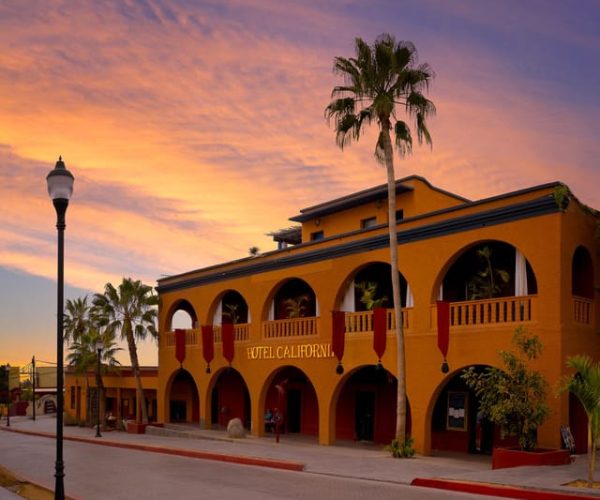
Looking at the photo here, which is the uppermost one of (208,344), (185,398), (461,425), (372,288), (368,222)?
(368,222)

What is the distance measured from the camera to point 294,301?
33688mm

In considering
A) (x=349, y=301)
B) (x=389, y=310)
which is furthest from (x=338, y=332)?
(x=389, y=310)

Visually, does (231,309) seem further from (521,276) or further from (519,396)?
(519,396)

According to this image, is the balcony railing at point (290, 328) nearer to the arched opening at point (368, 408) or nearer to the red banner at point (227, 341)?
the red banner at point (227, 341)

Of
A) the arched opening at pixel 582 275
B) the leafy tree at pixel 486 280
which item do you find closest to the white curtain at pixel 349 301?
the leafy tree at pixel 486 280

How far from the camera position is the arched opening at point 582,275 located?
76.8ft

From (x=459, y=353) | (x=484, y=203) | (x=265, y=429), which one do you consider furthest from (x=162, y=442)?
(x=484, y=203)

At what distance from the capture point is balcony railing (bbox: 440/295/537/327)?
72.6 feet

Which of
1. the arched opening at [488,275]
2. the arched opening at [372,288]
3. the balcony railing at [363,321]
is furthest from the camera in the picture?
the arched opening at [372,288]

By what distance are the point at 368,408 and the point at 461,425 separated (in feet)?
17.4

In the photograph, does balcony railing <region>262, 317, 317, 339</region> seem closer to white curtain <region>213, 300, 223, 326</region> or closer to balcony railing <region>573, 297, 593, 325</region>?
white curtain <region>213, 300, 223, 326</region>

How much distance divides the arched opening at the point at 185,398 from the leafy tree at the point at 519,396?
1091 inches

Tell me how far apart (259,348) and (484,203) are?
13.7m

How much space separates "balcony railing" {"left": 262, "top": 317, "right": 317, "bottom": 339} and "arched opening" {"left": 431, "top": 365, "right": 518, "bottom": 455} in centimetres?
577
